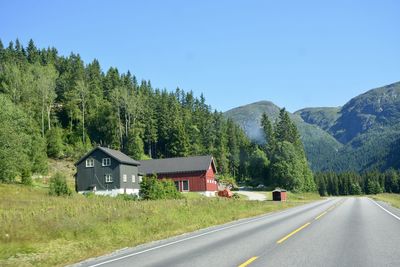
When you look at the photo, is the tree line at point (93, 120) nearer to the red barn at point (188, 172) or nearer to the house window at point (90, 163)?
the house window at point (90, 163)

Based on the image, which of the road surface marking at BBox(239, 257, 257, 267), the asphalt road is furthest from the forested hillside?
the road surface marking at BBox(239, 257, 257, 267)

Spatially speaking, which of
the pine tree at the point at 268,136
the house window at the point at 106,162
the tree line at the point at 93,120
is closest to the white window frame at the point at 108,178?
the house window at the point at 106,162

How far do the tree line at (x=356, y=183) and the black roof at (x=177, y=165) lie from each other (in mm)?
114489

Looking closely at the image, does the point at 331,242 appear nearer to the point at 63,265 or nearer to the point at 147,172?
the point at 63,265

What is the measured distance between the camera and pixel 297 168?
106 metres

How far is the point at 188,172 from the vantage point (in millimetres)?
78938

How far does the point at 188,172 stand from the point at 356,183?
128389mm

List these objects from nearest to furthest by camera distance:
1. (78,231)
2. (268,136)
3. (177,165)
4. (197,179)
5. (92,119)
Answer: (78,231) < (197,179) < (177,165) < (92,119) < (268,136)

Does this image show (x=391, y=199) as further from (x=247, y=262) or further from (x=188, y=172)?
(x=247, y=262)

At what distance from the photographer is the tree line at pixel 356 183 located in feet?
609

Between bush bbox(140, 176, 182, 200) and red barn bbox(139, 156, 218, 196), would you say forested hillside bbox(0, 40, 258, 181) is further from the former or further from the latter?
bush bbox(140, 176, 182, 200)

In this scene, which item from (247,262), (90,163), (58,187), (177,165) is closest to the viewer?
(247,262)

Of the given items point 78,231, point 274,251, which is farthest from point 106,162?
point 274,251

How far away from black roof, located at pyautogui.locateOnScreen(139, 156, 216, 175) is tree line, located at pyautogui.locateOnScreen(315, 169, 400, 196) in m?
114
